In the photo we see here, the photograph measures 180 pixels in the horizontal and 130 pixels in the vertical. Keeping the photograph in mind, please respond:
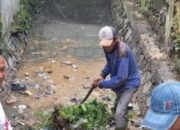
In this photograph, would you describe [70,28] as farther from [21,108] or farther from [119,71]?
[119,71]

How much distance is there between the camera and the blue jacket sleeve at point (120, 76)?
6137 millimetres

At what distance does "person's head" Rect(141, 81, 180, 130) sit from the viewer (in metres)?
2.43

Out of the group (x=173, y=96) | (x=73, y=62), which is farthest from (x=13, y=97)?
(x=173, y=96)

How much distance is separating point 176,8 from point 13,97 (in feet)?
11.5

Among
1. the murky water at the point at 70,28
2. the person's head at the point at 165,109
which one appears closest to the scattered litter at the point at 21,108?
the murky water at the point at 70,28

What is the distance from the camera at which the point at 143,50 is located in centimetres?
1011

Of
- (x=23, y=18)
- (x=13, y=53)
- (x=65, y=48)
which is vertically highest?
(x=23, y=18)

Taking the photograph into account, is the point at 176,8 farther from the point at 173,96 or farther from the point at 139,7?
the point at 173,96

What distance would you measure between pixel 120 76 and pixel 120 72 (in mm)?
52

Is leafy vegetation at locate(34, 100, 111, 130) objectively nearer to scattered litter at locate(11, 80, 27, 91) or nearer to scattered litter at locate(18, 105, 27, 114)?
scattered litter at locate(18, 105, 27, 114)

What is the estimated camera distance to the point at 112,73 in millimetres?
6457

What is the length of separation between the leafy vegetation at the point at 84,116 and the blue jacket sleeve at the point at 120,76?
34 centimetres

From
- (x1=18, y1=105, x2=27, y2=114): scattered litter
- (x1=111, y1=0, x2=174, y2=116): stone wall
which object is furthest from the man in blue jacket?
(x1=18, y1=105, x2=27, y2=114): scattered litter

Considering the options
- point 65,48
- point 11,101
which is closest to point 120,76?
point 11,101
